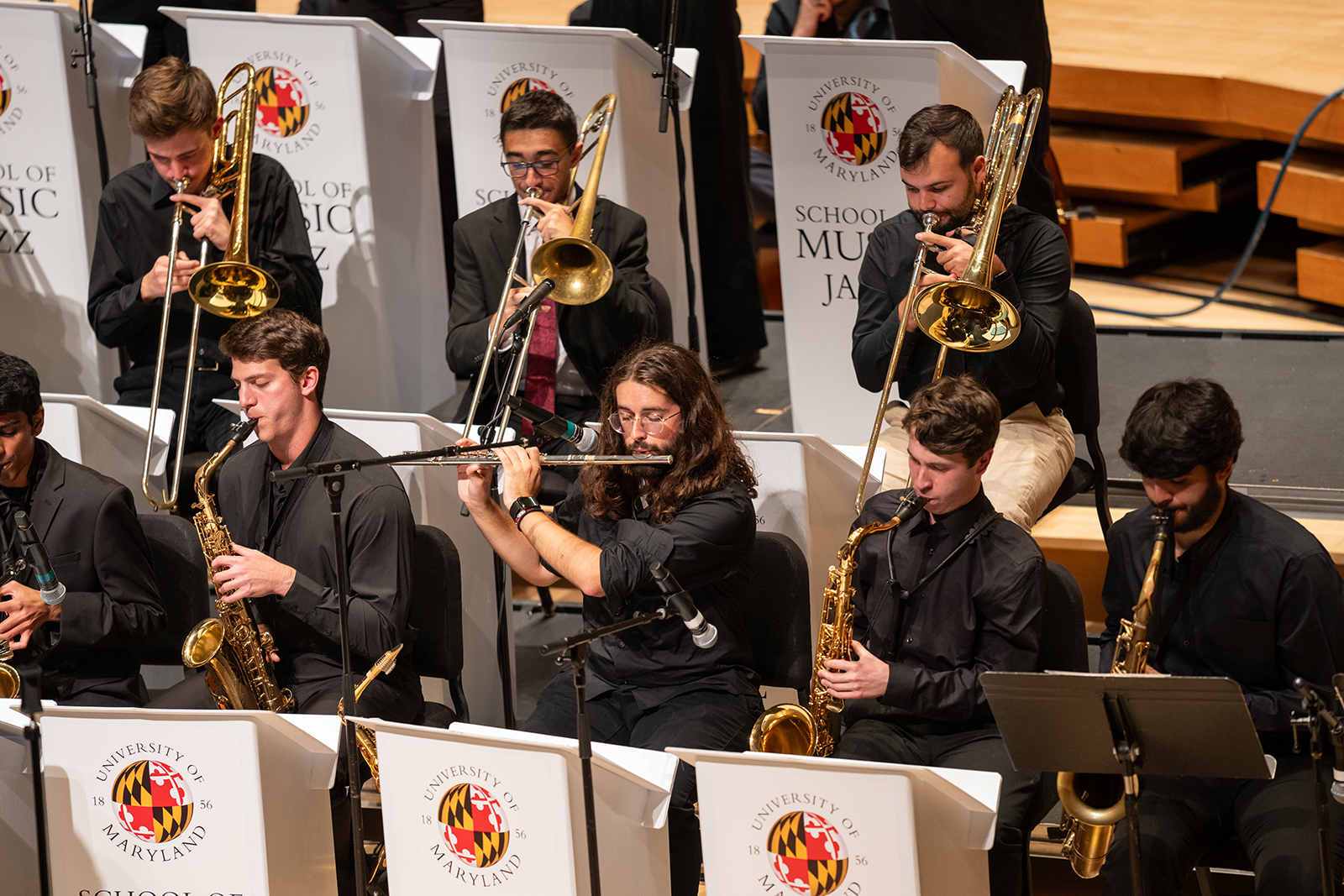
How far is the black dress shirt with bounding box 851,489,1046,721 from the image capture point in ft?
9.96

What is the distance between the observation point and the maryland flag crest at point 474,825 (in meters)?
2.78

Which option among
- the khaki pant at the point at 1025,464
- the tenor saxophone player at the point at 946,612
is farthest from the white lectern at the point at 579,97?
the tenor saxophone player at the point at 946,612

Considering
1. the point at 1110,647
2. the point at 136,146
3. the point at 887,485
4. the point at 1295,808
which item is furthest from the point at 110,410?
the point at 1295,808

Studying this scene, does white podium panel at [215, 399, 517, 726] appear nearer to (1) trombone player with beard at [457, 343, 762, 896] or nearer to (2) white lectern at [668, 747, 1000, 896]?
(1) trombone player with beard at [457, 343, 762, 896]

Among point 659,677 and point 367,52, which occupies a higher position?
point 367,52

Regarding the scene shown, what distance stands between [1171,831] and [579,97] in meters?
2.69

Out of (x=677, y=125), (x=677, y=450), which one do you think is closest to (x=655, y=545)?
(x=677, y=450)

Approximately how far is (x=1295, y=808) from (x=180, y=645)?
240 centimetres

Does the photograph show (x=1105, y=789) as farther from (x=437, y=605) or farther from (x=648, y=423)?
(x=437, y=605)

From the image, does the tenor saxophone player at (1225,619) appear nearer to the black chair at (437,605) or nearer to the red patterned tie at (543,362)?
the black chair at (437,605)

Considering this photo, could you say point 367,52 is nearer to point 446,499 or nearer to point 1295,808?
point 446,499

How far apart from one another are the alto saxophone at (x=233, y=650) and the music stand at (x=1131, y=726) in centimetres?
161

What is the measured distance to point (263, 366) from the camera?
11.5 feet

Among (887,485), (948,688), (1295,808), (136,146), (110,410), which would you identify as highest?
(136,146)
